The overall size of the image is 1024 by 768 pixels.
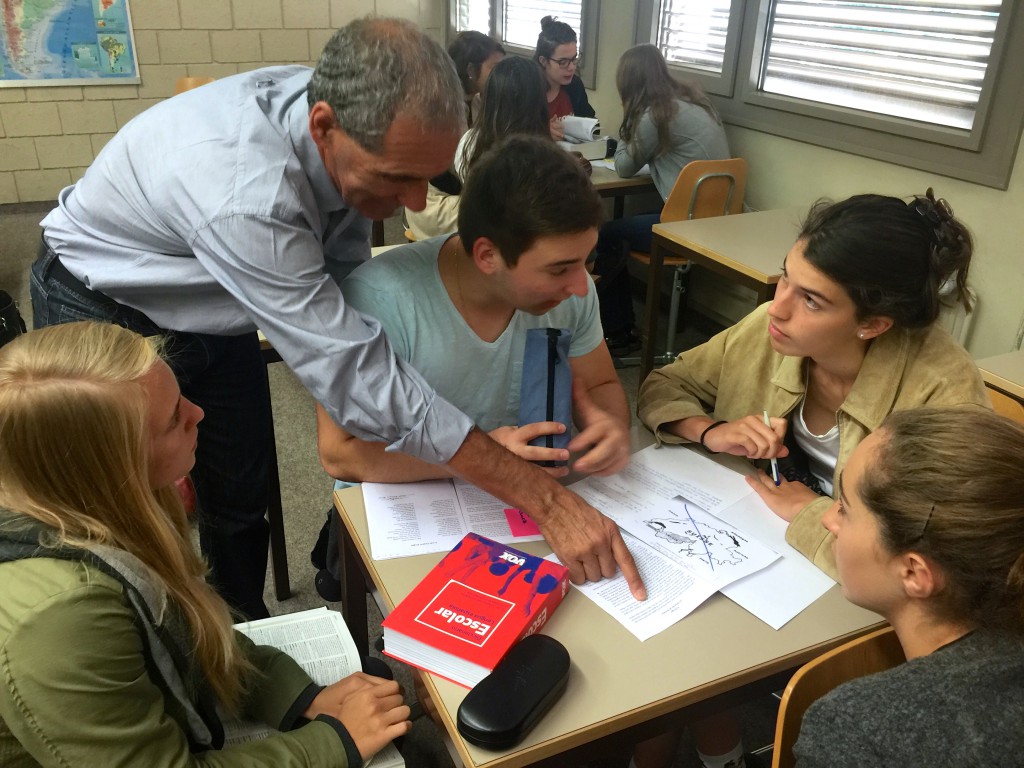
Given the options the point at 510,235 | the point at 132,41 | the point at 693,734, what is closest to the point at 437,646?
the point at 510,235

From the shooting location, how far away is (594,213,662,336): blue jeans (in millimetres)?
3775

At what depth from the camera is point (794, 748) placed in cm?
92

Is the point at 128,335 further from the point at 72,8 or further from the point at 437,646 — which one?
the point at 72,8

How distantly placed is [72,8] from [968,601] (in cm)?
621

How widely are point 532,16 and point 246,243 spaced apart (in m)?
4.74

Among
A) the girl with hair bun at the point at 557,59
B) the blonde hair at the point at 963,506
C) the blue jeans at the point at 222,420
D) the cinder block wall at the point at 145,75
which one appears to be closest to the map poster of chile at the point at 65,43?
the cinder block wall at the point at 145,75

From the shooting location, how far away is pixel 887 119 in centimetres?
312

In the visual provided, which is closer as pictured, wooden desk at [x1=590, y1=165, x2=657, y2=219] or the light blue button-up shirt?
the light blue button-up shirt

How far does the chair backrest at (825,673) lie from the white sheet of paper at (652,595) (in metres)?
0.18

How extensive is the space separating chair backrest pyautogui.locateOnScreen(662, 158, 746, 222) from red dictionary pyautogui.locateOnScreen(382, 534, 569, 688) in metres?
2.66

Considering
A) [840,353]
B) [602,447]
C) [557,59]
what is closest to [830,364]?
[840,353]

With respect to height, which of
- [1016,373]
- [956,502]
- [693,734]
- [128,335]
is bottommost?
[693,734]

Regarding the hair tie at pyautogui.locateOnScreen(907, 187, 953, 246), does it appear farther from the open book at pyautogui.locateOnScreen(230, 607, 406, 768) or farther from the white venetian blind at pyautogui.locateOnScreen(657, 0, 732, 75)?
the white venetian blind at pyautogui.locateOnScreen(657, 0, 732, 75)

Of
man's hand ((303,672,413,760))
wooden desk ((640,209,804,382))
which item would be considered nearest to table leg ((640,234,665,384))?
wooden desk ((640,209,804,382))
